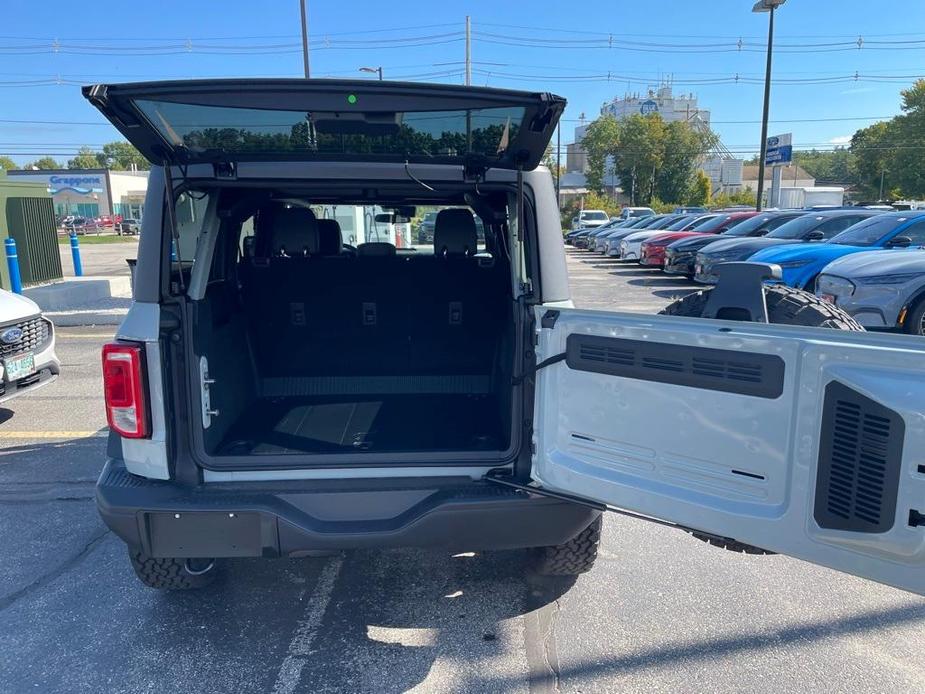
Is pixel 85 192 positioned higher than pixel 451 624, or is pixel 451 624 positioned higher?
pixel 85 192

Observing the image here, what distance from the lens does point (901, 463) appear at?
5.78 ft

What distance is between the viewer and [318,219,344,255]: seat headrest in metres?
4.71

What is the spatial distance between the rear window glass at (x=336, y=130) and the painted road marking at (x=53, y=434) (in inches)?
155

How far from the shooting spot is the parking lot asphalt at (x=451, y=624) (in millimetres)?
2666

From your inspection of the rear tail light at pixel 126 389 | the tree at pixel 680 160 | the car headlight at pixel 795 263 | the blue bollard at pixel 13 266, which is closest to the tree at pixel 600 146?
the tree at pixel 680 160

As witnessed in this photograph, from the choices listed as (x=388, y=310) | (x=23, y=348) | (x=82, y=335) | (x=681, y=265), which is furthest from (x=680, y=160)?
(x=23, y=348)

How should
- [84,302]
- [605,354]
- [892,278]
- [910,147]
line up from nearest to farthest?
[605,354] < [892,278] < [84,302] < [910,147]

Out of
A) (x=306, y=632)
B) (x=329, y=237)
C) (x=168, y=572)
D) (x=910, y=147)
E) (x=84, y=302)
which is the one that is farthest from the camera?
(x=910, y=147)

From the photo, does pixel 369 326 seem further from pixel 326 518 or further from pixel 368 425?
pixel 326 518

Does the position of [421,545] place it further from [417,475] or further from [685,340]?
[685,340]

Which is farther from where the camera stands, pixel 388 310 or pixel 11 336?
pixel 11 336

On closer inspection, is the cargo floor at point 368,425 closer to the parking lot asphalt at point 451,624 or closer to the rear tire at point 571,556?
the rear tire at point 571,556

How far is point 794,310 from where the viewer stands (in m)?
3.13

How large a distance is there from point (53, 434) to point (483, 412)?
4.05 meters
